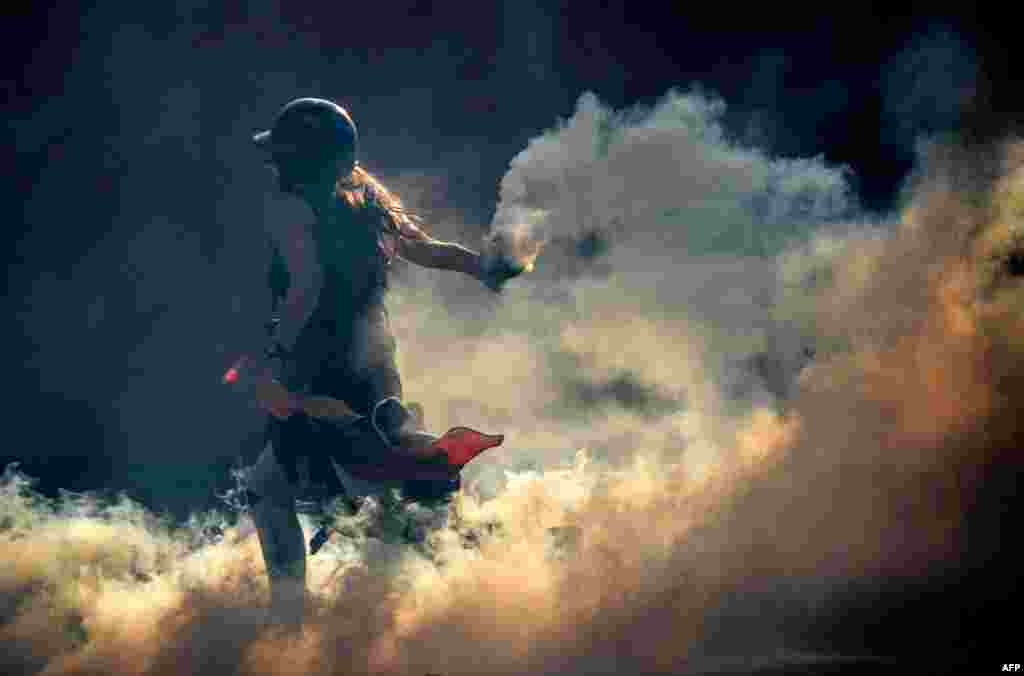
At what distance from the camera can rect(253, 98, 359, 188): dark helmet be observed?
4.56 m

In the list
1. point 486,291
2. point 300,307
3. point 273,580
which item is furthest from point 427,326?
point 273,580

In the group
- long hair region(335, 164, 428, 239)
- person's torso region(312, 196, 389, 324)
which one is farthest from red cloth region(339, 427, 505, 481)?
long hair region(335, 164, 428, 239)

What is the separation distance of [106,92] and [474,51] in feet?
8.74

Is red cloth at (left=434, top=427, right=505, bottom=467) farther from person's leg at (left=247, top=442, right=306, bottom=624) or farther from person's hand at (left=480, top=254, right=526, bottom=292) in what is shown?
person's leg at (left=247, top=442, right=306, bottom=624)

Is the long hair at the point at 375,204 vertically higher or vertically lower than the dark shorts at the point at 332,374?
higher

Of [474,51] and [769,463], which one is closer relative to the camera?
[769,463]

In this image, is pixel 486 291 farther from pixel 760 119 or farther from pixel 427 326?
pixel 760 119

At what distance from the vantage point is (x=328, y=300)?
4.76m

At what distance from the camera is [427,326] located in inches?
234

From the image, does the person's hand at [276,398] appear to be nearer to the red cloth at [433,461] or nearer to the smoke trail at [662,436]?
the red cloth at [433,461]

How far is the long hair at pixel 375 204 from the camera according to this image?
4.79m

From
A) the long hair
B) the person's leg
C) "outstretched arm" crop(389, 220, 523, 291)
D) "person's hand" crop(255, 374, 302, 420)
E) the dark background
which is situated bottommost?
the person's leg

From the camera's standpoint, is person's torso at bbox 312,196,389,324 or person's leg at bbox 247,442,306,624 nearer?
person's torso at bbox 312,196,389,324

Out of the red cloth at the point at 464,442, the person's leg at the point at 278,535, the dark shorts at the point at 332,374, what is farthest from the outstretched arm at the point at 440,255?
the person's leg at the point at 278,535
